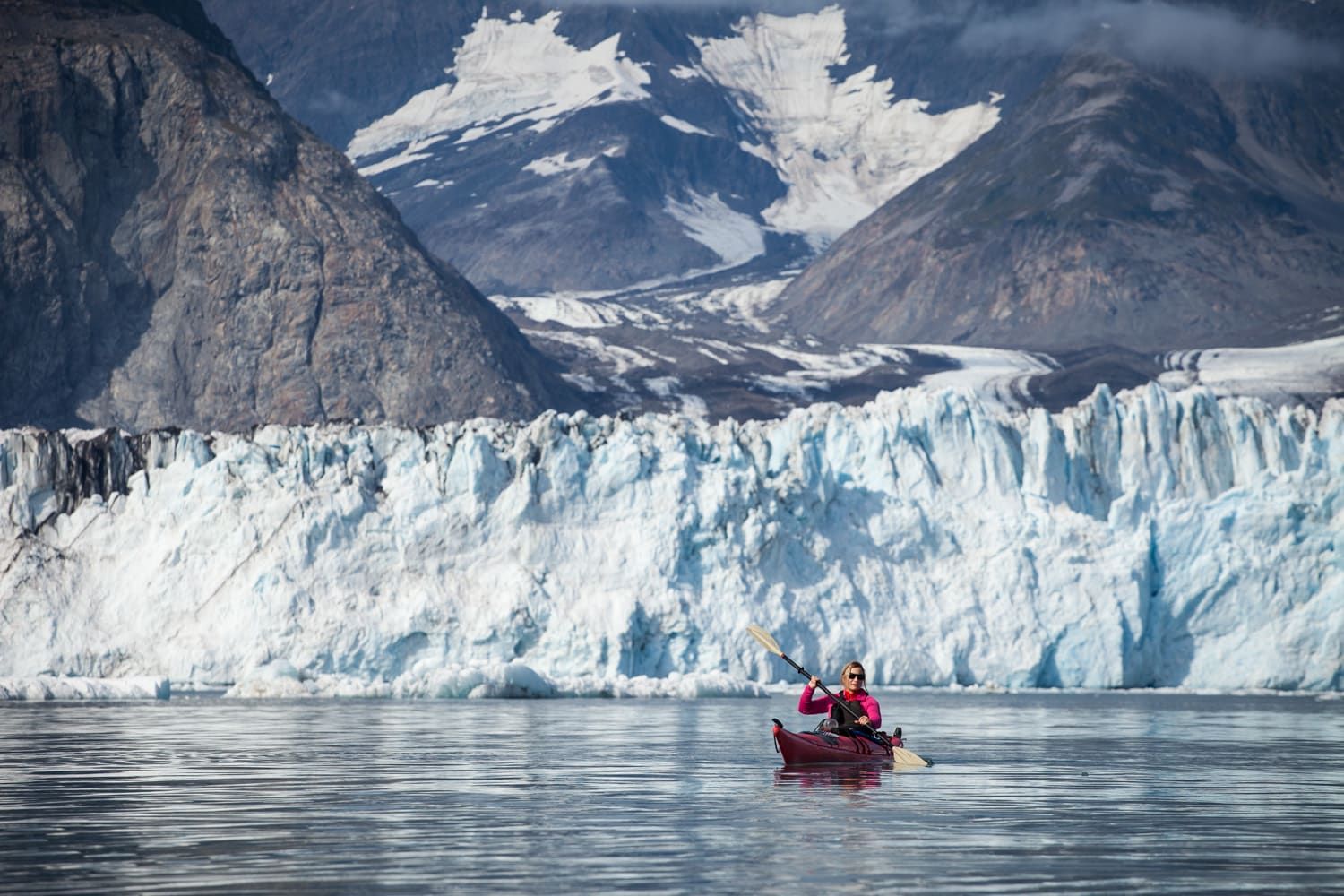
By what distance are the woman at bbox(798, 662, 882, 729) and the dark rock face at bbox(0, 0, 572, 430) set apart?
118 m

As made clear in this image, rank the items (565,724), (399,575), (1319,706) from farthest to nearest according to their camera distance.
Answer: (399,575)
(1319,706)
(565,724)

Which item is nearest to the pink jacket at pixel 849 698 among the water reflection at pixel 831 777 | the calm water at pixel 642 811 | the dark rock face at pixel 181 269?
the water reflection at pixel 831 777

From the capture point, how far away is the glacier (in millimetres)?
56250

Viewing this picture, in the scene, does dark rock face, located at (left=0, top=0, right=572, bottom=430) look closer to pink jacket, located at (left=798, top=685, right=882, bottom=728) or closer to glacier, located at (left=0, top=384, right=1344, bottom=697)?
glacier, located at (left=0, top=384, right=1344, bottom=697)

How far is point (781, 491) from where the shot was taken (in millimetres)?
60844

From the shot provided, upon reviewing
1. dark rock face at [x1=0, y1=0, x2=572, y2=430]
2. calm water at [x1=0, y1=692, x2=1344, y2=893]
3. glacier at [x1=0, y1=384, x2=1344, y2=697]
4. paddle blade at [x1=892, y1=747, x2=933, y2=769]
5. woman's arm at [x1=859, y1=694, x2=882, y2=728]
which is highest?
dark rock face at [x1=0, y1=0, x2=572, y2=430]

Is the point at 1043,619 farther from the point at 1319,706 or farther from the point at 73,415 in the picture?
the point at 73,415

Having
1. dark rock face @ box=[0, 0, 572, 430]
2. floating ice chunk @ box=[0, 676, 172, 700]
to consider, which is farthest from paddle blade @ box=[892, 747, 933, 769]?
dark rock face @ box=[0, 0, 572, 430]

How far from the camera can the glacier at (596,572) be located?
185 feet

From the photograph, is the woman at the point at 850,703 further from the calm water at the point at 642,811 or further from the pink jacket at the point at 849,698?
the calm water at the point at 642,811

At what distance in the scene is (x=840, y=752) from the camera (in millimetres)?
29312

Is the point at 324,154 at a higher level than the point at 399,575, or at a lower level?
higher

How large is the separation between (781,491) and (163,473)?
19.2m

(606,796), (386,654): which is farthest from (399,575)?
(606,796)
